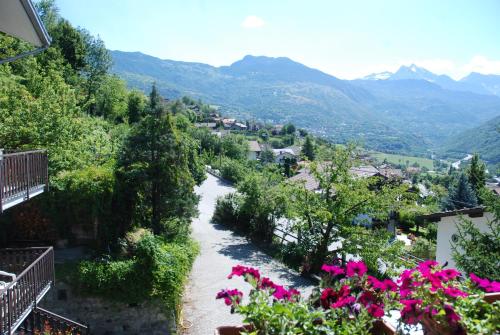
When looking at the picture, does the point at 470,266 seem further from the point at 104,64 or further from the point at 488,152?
the point at 488,152

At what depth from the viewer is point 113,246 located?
13.9m

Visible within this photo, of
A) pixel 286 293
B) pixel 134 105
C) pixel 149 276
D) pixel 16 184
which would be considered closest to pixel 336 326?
pixel 286 293

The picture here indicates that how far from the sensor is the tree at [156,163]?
576 inches

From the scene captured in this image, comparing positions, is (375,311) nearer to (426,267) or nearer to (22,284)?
(426,267)

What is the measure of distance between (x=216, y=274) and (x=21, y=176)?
9034 millimetres

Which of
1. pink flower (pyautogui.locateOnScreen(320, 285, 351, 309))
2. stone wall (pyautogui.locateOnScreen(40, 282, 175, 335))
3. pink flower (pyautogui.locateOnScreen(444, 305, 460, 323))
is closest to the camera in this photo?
pink flower (pyautogui.locateOnScreen(444, 305, 460, 323))

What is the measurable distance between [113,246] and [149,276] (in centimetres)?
258

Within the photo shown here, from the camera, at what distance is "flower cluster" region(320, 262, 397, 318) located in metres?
2.92

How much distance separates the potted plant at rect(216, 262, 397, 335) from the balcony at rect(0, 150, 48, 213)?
20.5 feet

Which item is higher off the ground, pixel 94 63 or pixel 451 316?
pixel 94 63

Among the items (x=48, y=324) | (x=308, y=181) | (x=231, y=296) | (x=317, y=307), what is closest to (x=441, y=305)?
(x=317, y=307)

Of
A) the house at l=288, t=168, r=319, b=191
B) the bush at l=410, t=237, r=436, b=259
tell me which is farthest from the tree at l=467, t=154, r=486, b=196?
the bush at l=410, t=237, r=436, b=259

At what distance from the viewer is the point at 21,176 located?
28.5 ft

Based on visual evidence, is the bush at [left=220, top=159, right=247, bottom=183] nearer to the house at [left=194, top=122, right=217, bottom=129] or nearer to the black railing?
the house at [left=194, top=122, right=217, bottom=129]
